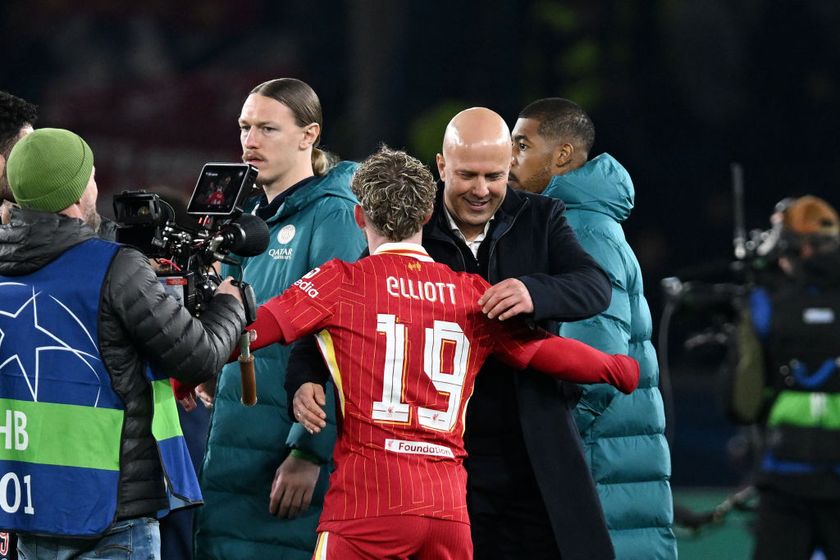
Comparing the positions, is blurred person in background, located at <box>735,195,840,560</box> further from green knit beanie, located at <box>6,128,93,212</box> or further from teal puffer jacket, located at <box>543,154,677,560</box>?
green knit beanie, located at <box>6,128,93,212</box>

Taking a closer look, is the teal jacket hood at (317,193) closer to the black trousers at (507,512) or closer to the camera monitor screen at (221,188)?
the camera monitor screen at (221,188)

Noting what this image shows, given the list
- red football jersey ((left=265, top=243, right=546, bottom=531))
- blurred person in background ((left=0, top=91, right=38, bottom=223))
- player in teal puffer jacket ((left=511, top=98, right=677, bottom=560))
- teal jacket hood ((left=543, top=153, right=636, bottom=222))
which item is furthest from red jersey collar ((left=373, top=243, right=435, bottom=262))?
blurred person in background ((left=0, top=91, right=38, bottom=223))

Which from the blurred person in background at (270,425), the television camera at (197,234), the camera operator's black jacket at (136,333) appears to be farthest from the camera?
the blurred person in background at (270,425)

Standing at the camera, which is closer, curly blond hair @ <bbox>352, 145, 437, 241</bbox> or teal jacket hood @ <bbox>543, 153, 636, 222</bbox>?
curly blond hair @ <bbox>352, 145, 437, 241</bbox>

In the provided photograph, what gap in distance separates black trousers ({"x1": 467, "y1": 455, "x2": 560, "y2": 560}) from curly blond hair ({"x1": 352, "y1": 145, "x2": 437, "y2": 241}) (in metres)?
0.56

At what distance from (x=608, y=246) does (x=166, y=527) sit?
4.28 feet

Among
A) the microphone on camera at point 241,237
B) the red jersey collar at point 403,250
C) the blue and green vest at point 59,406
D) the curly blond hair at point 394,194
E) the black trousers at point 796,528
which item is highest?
the curly blond hair at point 394,194

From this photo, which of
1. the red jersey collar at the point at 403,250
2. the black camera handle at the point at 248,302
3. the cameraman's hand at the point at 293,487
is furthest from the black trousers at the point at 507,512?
the black camera handle at the point at 248,302

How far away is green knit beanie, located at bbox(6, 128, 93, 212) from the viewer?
2.39 m

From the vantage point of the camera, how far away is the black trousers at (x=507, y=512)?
108 inches

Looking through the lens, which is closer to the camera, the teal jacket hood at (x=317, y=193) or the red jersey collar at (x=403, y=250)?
the red jersey collar at (x=403, y=250)

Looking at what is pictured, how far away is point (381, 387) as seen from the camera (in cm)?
241

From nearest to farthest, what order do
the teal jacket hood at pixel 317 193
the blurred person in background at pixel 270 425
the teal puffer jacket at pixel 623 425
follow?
the blurred person in background at pixel 270 425
the teal jacket hood at pixel 317 193
the teal puffer jacket at pixel 623 425

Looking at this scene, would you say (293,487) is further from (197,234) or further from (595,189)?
(595,189)
